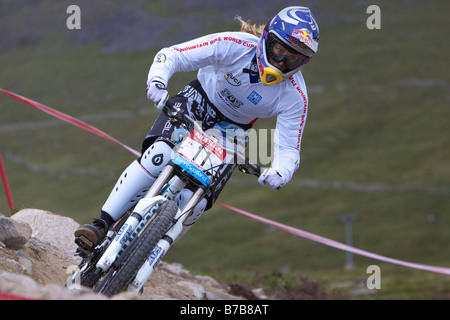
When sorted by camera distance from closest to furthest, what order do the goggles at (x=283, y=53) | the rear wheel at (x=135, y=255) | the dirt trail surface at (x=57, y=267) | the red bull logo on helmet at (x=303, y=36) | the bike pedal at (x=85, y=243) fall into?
the rear wheel at (x=135, y=255)
the bike pedal at (x=85, y=243)
the red bull logo on helmet at (x=303, y=36)
the goggles at (x=283, y=53)
the dirt trail surface at (x=57, y=267)

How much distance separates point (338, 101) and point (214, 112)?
6660 centimetres

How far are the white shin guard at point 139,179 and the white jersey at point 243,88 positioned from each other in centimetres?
97

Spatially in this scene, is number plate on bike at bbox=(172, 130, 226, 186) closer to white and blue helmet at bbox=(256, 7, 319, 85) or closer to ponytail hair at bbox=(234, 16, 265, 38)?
white and blue helmet at bbox=(256, 7, 319, 85)

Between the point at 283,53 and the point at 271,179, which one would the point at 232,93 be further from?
the point at 271,179

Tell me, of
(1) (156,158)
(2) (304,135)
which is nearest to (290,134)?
(1) (156,158)

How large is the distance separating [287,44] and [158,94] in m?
1.45

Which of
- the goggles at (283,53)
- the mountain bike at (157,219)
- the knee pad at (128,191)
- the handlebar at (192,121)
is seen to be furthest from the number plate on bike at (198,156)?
the goggles at (283,53)

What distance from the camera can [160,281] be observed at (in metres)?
8.88

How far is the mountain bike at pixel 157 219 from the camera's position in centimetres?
577

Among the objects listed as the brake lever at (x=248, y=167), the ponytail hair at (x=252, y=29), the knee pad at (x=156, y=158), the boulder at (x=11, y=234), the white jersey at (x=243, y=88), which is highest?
the ponytail hair at (x=252, y=29)

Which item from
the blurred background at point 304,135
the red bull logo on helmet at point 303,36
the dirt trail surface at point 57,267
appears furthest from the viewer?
the blurred background at point 304,135

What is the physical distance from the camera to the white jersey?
7145mm

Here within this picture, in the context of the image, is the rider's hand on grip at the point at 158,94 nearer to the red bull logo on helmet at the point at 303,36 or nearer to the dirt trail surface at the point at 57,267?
the red bull logo on helmet at the point at 303,36

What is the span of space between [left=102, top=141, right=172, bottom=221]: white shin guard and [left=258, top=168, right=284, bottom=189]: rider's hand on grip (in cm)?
94
